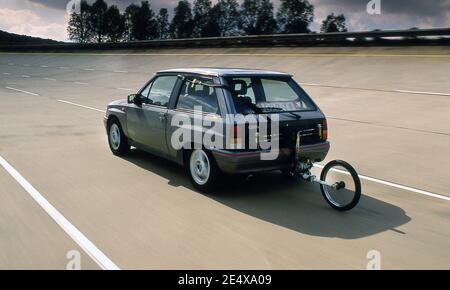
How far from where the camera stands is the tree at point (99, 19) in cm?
12544

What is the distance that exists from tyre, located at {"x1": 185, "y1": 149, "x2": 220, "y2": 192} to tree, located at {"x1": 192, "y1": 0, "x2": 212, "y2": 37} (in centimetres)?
10079

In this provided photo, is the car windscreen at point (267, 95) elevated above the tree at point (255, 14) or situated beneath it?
situated beneath

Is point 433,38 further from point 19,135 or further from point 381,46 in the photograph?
point 19,135

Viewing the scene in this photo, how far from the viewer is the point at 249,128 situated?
581 cm

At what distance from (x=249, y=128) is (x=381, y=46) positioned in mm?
19539

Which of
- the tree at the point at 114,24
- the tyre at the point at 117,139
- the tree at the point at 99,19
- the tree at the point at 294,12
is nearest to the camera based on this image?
the tyre at the point at 117,139

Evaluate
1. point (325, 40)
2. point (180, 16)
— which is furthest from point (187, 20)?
point (325, 40)

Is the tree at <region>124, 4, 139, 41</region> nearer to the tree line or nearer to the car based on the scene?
Result: the tree line

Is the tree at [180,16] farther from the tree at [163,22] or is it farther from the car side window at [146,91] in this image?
the car side window at [146,91]

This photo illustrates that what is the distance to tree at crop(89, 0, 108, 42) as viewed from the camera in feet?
412

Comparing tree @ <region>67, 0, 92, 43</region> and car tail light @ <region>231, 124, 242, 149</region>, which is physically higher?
tree @ <region>67, 0, 92, 43</region>

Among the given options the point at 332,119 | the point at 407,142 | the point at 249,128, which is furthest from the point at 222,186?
the point at 332,119

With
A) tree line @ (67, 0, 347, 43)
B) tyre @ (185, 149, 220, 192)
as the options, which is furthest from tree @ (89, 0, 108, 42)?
tyre @ (185, 149, 220, 192)

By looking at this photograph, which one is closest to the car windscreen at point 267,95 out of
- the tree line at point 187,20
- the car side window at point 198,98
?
the car side window at point 198,98
